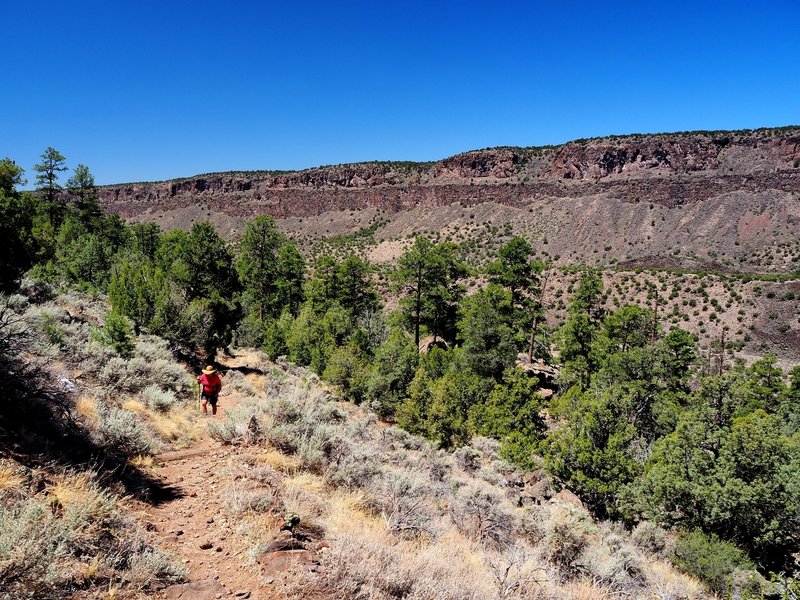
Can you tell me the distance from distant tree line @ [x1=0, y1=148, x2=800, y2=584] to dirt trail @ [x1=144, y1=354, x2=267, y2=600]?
5.08 m

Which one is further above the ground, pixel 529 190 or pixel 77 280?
pixel 529 190

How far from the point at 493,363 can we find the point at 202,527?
754 inches

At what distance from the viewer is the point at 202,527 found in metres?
5.32

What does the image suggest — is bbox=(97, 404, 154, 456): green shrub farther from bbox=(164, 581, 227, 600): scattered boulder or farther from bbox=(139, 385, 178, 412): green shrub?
bbox=(164, 581, 227, 600): scattered boulder

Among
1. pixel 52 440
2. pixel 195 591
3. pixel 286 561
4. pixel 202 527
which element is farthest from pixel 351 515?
pixel 52 440

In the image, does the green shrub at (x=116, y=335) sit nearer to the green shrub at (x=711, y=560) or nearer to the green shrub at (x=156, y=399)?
the green shrub at (x=156, y=399)

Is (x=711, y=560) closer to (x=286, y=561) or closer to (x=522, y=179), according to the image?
(x=286, y=561)

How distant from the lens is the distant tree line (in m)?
13.4

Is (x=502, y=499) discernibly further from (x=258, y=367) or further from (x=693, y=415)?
(x=258, y=367)

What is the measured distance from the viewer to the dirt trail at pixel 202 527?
4.23 m

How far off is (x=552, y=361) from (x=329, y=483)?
3520cm

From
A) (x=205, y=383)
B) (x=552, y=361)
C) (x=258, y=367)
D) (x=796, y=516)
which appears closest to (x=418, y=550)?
(x=205, y=383)

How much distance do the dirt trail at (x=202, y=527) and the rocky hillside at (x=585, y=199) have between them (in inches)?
3369

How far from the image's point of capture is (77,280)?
1287 inches
